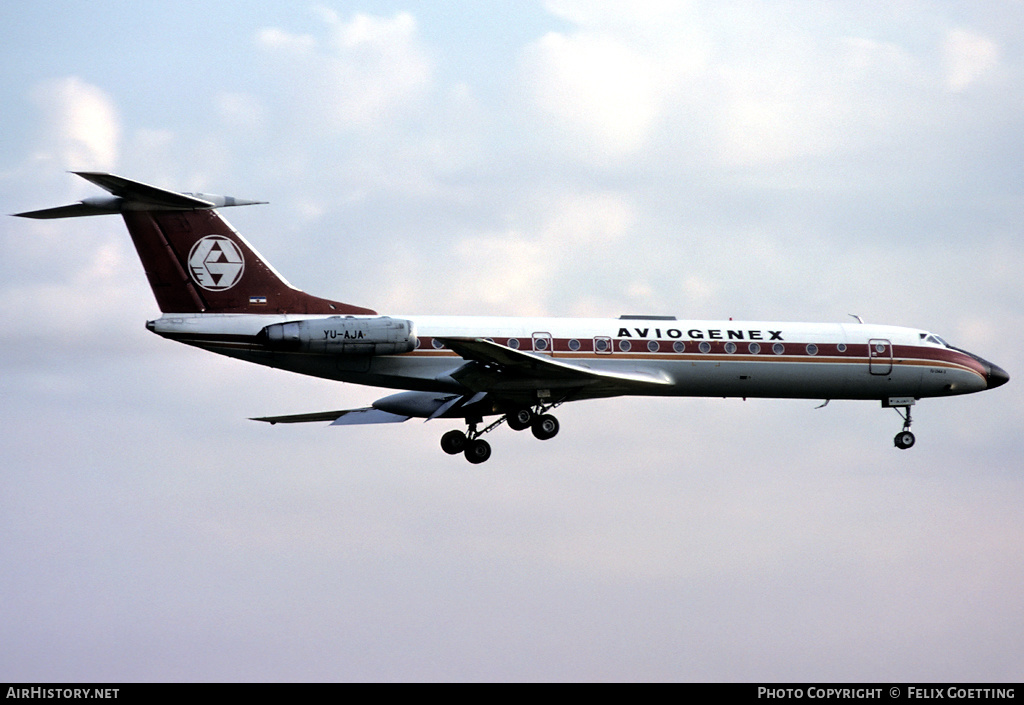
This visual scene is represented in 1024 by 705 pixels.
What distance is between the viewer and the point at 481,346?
3450 cm

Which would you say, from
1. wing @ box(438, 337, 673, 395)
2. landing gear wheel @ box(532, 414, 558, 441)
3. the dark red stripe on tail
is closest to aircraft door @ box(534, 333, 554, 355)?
wing @ box(438, 337, 673, 395)

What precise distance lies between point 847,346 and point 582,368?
8029 mm

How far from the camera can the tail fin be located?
1388 inches

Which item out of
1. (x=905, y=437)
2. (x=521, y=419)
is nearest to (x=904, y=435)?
(x=905, y=437)

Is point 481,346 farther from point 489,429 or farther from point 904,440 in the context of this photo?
point 904,440

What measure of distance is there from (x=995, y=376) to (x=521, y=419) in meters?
14.6

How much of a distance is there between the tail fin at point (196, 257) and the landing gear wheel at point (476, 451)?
5.84 metres

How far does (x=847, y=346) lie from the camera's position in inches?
1553

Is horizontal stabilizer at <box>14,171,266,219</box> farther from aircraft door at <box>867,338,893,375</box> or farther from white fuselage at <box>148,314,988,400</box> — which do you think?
aircraft door at <box>867,338,893,375</box>

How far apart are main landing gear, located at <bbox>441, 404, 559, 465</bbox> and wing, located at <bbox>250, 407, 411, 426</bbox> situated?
3.24 m

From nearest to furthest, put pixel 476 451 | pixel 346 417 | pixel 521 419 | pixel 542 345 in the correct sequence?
pixel 542 345 < pixel 521 419 < pixel 476 451 < pixel 346 417

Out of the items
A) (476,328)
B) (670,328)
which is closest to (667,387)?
(670,328)
